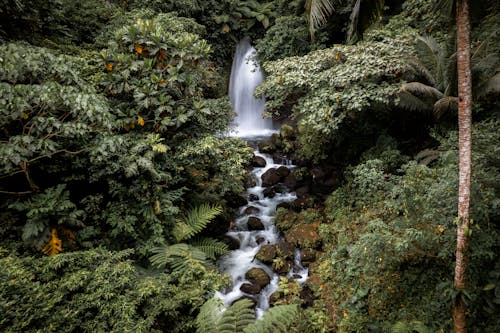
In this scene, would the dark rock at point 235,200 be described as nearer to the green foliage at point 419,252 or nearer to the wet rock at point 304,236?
the wet rock at point 304,236

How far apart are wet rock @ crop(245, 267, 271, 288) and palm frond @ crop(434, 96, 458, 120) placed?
17.4ft

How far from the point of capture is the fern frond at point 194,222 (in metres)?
5.69

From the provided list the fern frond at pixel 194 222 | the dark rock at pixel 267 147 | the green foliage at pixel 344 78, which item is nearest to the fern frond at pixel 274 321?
the fern frond at pixel 194 222

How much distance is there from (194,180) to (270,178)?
3.61m

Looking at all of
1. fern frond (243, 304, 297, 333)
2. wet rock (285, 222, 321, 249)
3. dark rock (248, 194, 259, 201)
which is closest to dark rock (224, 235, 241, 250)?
wet rock (285, 222, 321, 249)

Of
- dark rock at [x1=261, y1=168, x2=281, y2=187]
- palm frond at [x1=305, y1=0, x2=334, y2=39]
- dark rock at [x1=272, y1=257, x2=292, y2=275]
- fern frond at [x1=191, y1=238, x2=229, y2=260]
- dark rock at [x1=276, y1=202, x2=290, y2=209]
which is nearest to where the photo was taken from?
palm frond at [x1=305, y1=0, x2=334, y2=39]

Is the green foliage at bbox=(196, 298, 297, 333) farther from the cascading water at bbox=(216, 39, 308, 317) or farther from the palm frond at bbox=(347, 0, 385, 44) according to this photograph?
the palm frond at bbox=(347, 0, 385, 44)

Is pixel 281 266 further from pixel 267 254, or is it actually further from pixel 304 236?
pixel 304 236

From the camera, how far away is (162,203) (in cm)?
561

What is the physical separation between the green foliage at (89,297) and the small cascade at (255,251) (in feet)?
7.41

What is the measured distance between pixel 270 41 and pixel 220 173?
7136mm

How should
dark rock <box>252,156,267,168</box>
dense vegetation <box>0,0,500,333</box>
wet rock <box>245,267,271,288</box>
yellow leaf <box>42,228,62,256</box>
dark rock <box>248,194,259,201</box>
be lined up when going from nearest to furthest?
dense vegetation <box>0,0,500,333</box> → yellow leaf <box>42,228,62,256</box> → wet rock <box>245,267,271,288</box> → dark rock <box>248,194,259,201</box> → dark rock <box>252,156,267,168</box>

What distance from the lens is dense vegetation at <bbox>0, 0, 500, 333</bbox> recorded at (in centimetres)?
371

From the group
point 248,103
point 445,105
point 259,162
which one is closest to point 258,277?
point 259,162
